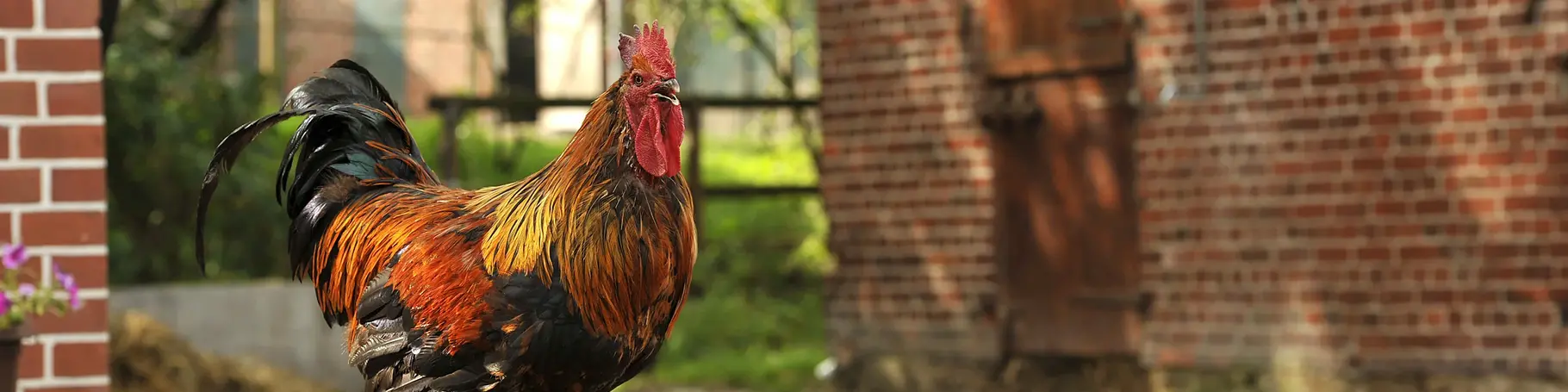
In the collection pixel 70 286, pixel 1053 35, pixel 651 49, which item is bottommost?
pixel 70 286

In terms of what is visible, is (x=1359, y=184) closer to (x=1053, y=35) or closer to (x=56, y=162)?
(x=1053, y=35)

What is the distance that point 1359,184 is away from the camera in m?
6.69

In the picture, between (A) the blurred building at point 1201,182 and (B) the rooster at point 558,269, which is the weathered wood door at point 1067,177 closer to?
(A) the blurred building at point 1201,182

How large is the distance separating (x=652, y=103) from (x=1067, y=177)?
14.7ft

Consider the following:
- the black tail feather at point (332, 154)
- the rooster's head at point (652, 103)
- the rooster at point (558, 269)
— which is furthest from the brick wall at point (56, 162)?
the rooster's head at point (652, 103)

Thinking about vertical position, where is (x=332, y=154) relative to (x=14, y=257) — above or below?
above

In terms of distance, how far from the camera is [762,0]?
14031 millimetres

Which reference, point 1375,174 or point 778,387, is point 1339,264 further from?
point 778,387

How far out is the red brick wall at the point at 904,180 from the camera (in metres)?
7.93

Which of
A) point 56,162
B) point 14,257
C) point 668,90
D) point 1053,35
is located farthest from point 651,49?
point 1053,35

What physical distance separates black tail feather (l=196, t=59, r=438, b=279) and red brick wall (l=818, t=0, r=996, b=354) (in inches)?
156

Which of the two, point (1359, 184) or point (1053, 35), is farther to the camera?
point (1053, 35)

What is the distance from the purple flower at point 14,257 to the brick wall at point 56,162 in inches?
14.2

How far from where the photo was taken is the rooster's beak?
355 centimetres
